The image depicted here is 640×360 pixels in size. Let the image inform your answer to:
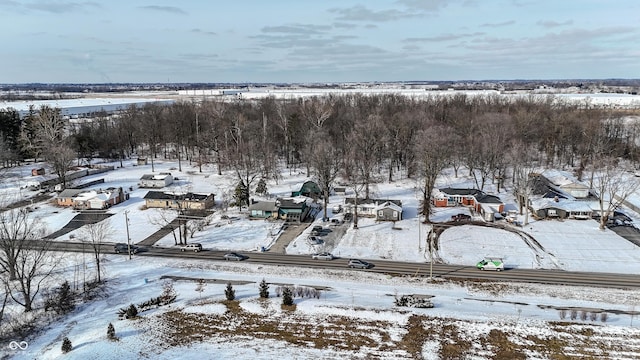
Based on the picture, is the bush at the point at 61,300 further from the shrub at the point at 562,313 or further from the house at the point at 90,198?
the shrub at the point at 562,313

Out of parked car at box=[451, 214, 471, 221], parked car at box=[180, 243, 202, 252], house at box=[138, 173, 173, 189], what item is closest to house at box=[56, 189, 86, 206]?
house at box=[138, 173, 173, 189]

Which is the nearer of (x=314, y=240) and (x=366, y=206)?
(x=314, y=240)

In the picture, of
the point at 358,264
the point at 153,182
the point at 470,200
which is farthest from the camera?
the point at 153,182

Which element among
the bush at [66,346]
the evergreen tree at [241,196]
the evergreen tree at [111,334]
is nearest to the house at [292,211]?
the evergreen tree at [241,196]

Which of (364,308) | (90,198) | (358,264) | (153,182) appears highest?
(153,182)

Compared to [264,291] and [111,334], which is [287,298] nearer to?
[264,291]

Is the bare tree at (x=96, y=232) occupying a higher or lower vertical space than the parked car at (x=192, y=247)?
higher

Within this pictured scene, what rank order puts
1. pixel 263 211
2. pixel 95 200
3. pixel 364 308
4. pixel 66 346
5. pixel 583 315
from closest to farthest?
pixel 66 346
pixel 583 315
pixel 364 308
pixel 263 211
pixel 95 200

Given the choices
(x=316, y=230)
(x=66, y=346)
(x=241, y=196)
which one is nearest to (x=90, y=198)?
(x=241, y=196)
